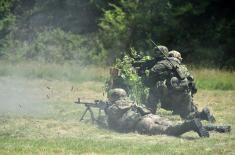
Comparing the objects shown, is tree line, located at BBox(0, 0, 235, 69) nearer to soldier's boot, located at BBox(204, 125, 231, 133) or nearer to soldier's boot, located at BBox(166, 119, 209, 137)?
soldier's boot, located at BBox(204, 125, 231, 133)

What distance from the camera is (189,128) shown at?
46.0 ft

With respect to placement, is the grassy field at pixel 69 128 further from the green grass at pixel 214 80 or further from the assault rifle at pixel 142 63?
the assault rifle at pixel 142 63

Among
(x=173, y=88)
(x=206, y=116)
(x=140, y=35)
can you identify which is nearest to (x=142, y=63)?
(x=173, y=88)

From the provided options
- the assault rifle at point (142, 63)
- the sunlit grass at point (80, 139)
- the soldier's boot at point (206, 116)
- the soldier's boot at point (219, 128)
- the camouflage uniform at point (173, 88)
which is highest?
the assault rifle at point (142, 63)

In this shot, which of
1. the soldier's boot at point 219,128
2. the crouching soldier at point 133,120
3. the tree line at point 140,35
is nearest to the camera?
the crouching soldier at point 133,120

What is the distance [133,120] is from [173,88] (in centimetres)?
218

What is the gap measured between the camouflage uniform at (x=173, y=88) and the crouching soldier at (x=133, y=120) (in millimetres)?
1835

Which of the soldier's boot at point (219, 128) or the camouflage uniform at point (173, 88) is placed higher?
the camouflage uniform at point (173, 88)

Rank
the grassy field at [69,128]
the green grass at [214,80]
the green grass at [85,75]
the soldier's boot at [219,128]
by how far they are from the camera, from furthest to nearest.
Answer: the green grass at [85,75], the green grass at [214,80], the soldier's boot at [219,128], the grassy field at [69,128]

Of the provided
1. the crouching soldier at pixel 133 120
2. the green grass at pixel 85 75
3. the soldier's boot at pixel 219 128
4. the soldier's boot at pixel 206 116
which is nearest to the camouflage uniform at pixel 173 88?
the soldier's boot at pixel 206 116

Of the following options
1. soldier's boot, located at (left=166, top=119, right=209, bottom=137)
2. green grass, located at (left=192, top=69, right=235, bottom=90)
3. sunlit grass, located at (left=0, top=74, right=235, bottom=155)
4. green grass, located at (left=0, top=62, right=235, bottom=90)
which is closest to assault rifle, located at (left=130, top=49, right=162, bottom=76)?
sunlit grass, located at (left=0, top=74, right=235, bottom=155)

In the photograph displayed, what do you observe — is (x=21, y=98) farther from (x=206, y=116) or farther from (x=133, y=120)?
(x=133, y=120)

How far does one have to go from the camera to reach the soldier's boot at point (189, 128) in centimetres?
1389

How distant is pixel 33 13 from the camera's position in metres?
48.2
